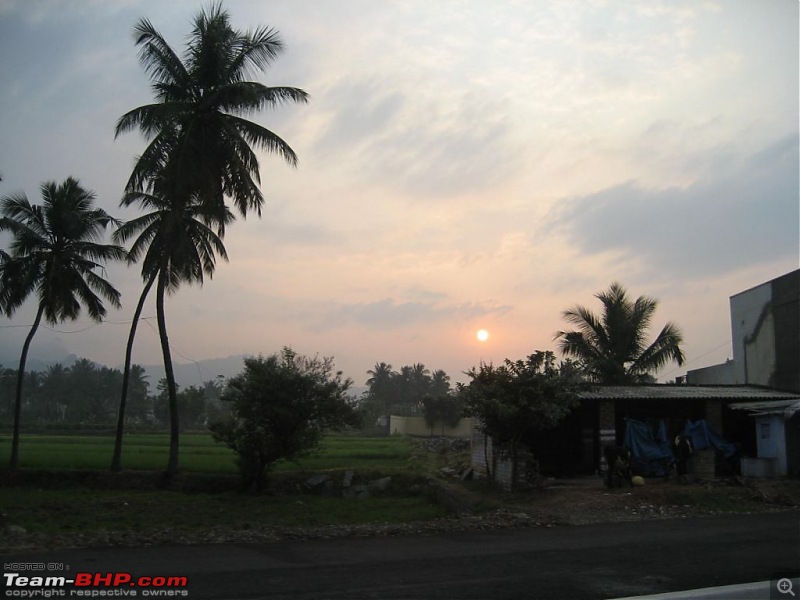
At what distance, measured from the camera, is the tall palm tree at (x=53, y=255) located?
30047mm

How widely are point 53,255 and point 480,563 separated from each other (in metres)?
27.2

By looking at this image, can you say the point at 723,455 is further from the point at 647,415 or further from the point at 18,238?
the point at 18,238

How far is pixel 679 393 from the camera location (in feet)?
79.0

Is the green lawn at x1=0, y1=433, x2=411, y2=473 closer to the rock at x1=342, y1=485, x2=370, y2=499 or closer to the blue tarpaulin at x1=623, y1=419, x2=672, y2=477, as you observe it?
the rock at x1=342, y1=485, x2=370, y2=499

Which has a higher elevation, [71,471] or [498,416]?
[498,416]

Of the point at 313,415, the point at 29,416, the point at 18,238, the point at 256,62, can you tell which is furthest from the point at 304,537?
the point at 29,416

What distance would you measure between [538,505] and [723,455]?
8289mm

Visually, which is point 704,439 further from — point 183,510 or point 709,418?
point 183,510

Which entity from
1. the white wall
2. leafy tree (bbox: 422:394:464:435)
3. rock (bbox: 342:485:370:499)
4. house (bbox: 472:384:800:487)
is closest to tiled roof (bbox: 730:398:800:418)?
house (bbox: 472:384:800:487)

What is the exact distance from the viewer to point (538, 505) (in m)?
18.5

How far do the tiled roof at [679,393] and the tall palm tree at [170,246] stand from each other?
15.8 metres

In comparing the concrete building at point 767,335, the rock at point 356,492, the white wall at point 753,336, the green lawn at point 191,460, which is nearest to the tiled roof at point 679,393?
the concrete building at point 767,335

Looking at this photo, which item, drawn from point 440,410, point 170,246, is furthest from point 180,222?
point 440,410

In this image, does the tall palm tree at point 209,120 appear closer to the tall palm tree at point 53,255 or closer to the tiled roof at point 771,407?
the tall palm tree at point 53,255
